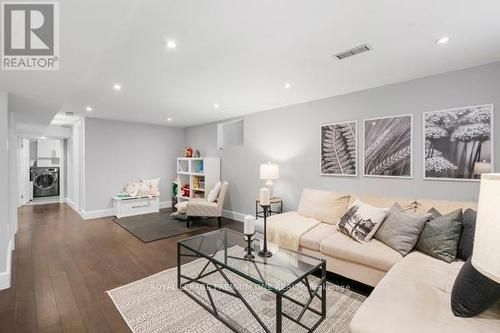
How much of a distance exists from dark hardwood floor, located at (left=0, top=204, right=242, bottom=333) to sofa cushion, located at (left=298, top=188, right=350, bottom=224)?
5.84ft

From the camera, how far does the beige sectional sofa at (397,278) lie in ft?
3.90

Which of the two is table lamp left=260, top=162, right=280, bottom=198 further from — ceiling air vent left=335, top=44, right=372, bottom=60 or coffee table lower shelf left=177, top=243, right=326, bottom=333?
ceiling air vent left=335, top=44, right=372, bottom=60

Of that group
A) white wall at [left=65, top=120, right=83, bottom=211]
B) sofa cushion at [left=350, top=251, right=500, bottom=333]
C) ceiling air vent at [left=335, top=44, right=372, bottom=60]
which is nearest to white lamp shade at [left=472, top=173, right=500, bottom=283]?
sofa cushion at [left=350, top=251, right=500, bottom=333]

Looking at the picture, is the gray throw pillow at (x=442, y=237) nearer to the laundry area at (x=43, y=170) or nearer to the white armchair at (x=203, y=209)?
the white armchair at (x=203, y=209)

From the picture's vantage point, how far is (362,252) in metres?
2.19

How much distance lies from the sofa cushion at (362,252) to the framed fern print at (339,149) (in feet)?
3.97

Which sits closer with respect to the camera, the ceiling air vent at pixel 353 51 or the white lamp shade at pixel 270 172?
the ceiling air vent at pixel 353 51

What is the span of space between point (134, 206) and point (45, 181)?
4.72 m

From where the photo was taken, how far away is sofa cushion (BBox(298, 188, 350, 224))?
3.06 metres

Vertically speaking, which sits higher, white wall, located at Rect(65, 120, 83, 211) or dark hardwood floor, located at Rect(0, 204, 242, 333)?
white wall, located at Rect(65, 120, 83, 211)

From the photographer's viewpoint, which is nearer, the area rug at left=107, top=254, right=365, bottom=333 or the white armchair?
the area rug at left=107, top=254, right=365, bottom=333

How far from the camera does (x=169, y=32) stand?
181 cm

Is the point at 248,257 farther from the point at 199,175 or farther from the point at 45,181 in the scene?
the point at 45,181

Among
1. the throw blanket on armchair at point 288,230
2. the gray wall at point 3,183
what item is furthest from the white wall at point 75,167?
the throw blanket on armchair at point 288,230
